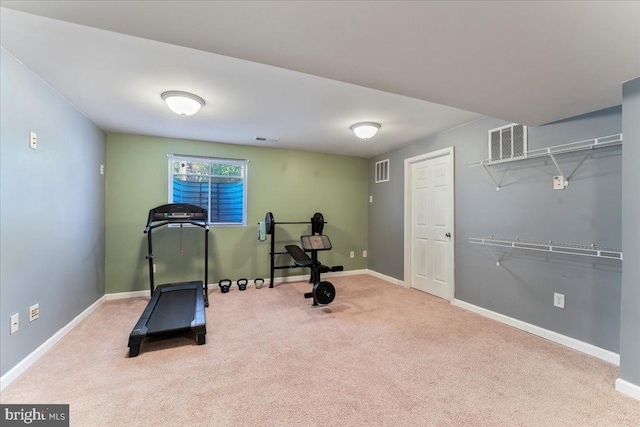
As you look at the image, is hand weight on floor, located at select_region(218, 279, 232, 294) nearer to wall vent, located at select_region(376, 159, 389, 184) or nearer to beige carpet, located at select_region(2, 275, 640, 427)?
beige carpet, located at select_region(2, 275, 640, 427)

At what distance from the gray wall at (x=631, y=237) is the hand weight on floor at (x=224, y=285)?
4.28m

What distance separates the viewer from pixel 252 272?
4.73m

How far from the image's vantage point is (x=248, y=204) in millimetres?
4742

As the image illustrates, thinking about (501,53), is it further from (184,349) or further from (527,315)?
(184,349)

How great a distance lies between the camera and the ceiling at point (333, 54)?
129 centimetres

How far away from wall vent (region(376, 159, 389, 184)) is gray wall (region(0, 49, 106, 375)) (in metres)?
Result: 4.44

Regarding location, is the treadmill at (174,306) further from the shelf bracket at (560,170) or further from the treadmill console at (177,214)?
the shelf bracket at (560,170)

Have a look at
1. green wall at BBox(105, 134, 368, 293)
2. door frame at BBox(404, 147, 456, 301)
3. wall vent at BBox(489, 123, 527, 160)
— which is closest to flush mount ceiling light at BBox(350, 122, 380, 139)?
door frame at BBox(404, 147, 456, 301)

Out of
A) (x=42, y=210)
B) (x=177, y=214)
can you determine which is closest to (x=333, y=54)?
(x=42, y=210)

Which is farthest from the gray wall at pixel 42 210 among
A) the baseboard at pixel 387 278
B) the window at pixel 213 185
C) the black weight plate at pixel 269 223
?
the baseboard at pixel 387 278

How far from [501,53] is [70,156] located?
3962 mm

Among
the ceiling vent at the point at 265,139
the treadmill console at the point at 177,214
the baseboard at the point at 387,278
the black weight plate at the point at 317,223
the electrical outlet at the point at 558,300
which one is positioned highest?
the ceiling vent at the point at 265,139

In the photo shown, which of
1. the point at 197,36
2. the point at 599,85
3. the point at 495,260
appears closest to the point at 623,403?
the point at 495,260

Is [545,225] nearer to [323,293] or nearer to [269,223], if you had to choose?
[323,293]
